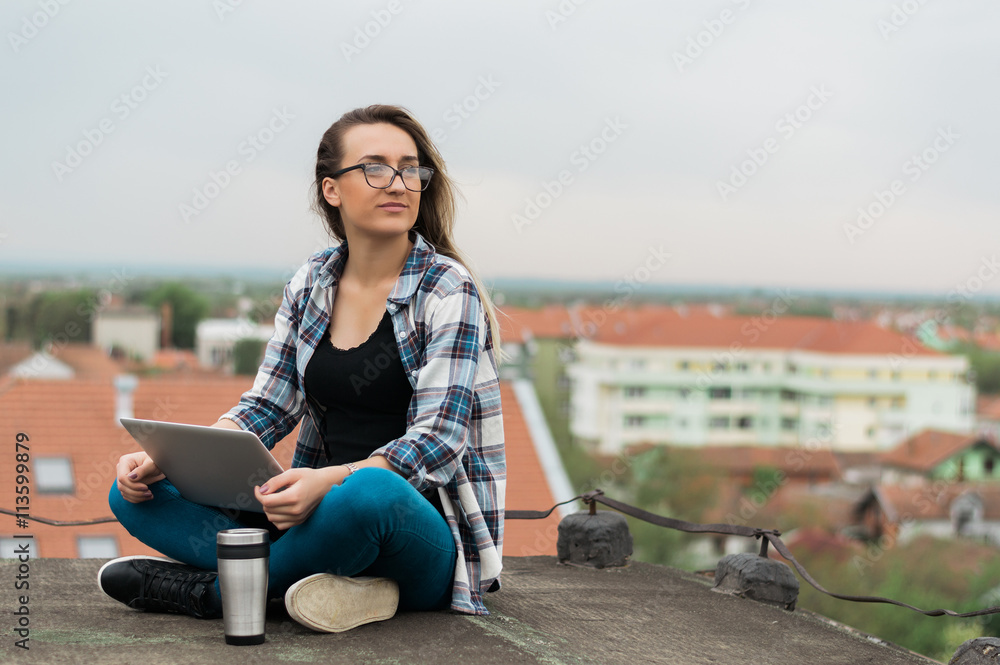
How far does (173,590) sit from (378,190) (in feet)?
3.31

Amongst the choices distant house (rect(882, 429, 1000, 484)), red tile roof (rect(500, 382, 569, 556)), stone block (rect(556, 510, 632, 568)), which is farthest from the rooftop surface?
distant house (rect(882, 429, 1000, 484))

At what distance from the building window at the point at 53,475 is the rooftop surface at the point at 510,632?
11.9 meters

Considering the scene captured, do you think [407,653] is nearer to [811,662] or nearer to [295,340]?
[295,340]

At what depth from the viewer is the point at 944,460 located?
218ft

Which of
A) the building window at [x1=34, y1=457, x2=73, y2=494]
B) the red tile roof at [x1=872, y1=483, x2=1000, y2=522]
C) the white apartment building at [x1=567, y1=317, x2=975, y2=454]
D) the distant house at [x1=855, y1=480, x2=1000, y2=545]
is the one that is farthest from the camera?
the white apartment building at [x1=567, y1=317, x2=975, y2=454]

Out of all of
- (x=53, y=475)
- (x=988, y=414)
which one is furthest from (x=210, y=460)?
(x=988, y=414)

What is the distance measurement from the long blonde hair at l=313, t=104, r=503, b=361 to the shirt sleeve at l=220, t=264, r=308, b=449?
0.77 feet

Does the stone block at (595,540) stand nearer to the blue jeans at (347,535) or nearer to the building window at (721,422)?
the blue jeans at (347,535)

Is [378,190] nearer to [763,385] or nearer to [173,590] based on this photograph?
[173,590]

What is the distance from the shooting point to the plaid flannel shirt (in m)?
2.26

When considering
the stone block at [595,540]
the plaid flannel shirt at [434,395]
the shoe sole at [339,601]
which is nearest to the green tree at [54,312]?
the stone block at [595,540]

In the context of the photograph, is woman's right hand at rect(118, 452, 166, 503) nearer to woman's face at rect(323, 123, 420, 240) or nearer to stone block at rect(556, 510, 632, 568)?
woman's face at rect(323, 123, 420, 240)

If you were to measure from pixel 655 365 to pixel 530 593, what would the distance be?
79660 mm

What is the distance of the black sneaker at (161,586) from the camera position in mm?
2357
